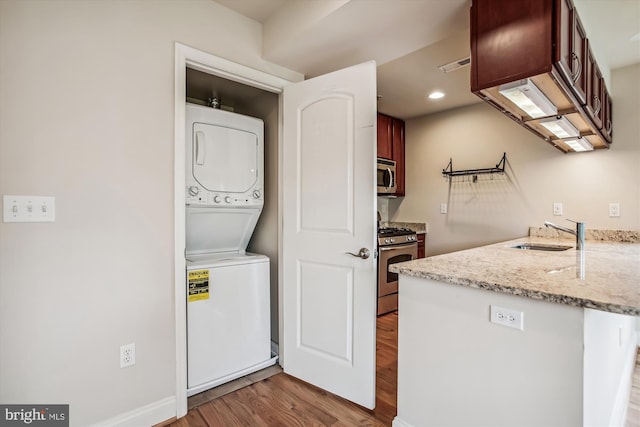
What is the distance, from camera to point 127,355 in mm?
1644

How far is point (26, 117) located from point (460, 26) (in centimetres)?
213

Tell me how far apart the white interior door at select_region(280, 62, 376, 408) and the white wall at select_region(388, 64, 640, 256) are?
2239 millimetres

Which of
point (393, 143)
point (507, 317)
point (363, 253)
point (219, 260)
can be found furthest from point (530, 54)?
point (393, 143)

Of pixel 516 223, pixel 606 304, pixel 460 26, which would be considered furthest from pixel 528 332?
pixel 516 223

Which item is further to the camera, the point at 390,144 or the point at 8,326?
the point at 390,144

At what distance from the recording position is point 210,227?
93.4 inches

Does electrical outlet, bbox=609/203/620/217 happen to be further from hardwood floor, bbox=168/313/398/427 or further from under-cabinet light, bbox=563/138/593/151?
hardwood floor, bbox=168/313/398/427

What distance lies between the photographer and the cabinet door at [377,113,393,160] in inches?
154

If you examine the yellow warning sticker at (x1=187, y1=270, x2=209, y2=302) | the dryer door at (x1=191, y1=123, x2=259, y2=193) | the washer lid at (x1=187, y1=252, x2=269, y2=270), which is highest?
the dryer door at (x1=191, y1=123, x2=259, y2=193)

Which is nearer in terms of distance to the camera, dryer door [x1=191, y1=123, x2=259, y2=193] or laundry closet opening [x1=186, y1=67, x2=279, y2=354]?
dryer door [x1=191, y1=123, x2=259, y2=193]

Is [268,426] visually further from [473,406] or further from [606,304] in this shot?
[606,304]

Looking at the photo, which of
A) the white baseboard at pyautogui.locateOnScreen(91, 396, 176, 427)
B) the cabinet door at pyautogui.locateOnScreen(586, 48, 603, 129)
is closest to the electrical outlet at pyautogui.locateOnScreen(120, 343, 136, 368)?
the white baseboard at pyautogui.locateOnScreen(91, 396, 176, 427)

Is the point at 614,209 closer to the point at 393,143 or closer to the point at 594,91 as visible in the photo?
the point at 594,91

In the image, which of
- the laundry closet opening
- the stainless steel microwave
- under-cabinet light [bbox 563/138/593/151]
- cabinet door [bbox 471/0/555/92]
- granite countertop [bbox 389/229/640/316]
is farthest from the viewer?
the stainless steel microwave
